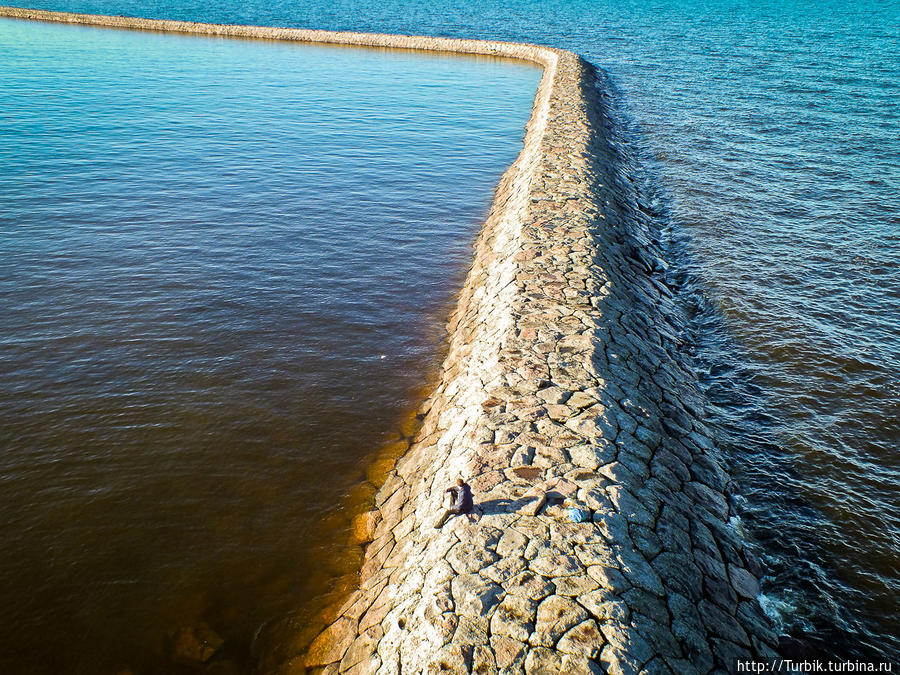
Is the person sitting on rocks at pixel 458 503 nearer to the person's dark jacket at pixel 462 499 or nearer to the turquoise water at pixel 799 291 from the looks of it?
the person's dark jacket at pixel 462 499

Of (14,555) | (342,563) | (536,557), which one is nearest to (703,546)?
(536,557)

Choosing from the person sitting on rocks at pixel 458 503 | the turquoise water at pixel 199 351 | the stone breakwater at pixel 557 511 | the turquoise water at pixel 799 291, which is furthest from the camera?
the turquoise water at pixel 799 291

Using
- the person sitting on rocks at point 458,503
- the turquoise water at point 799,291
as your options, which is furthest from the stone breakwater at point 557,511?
the turquoise water at point 799,291

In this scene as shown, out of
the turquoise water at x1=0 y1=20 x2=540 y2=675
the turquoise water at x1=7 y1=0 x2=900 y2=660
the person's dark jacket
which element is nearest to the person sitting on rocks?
the person's dark jacket

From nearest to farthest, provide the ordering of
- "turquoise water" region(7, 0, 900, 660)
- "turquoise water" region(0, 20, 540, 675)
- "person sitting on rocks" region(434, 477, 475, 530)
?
1. "person sitting on rocks" region(434, 477, 475, 530)
2. "turquoise water" region(0, 20, 540, 675)
3. "turquoise water" region(7, 0, 900, 660)

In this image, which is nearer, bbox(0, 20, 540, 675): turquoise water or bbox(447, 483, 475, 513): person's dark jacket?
bbox(447, 483, 475, 513): person's dark jacket

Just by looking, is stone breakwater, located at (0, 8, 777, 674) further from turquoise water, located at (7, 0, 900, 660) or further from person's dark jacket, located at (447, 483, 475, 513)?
turquoise water, located at (7, 0, 900, 660)
